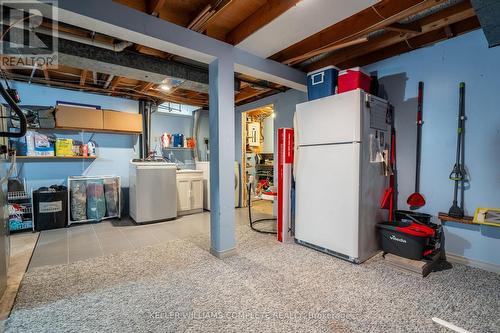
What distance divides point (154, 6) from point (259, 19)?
1.03 meters

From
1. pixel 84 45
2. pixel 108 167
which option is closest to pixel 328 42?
pixel 84 45

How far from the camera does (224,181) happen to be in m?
2.75

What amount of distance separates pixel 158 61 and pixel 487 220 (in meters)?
4.20

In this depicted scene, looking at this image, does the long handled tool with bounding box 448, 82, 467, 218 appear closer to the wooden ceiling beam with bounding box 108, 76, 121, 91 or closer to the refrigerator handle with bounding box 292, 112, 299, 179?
the refrigerator handle with bounding box 292, 112, 299, 179

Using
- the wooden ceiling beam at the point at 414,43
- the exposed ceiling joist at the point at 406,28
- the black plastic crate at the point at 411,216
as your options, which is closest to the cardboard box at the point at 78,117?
the wooden ceiling beam at the point at 414,43

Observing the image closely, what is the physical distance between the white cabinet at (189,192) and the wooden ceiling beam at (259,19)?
3.03 meters

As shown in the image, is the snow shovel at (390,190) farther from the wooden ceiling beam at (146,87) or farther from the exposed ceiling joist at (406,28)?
the wooden ceiling beam at (146,87)

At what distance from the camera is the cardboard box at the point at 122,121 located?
4.41 meters

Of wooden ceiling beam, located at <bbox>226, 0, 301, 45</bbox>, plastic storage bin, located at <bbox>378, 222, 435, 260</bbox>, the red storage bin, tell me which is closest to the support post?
wooden ceiling beam, located at <bbox>226, 0, 301, 45</bbox>

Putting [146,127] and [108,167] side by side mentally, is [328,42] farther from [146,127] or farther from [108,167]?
[108,167]

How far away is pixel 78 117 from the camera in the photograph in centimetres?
412

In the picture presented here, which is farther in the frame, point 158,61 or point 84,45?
point 158,61

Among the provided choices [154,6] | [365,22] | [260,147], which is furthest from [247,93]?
[154,6]

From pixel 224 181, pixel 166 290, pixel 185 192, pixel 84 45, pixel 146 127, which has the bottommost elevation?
pixel 166 290
